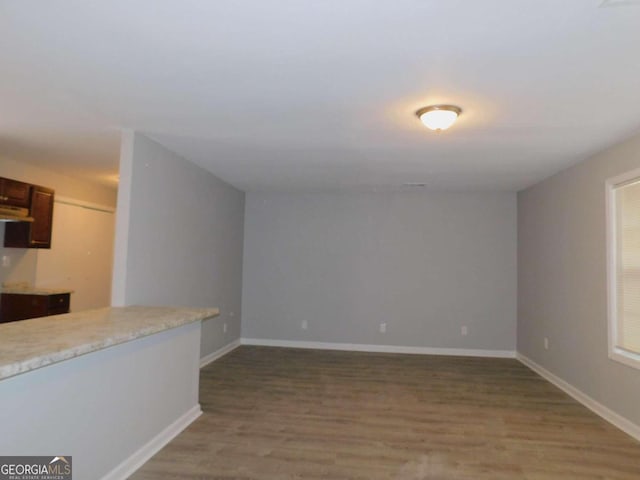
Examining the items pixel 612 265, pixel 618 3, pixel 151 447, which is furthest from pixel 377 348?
pixel 618 3

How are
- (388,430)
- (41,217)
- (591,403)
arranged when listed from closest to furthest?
(388,430)
(591,403)
(41,217)

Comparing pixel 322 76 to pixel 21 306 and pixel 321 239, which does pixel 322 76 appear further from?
pixel 21 306

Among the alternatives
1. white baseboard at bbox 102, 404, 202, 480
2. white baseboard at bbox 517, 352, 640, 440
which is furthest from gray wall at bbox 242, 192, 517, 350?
→ white baseboard at bbox 102, 404, 202, 480

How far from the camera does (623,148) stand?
3.37 m

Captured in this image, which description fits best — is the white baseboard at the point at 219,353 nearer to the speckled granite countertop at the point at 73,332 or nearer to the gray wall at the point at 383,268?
the gray wall at the point at 383,268

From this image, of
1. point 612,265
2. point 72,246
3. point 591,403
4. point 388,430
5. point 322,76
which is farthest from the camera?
point 72,246

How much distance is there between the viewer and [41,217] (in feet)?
15.3

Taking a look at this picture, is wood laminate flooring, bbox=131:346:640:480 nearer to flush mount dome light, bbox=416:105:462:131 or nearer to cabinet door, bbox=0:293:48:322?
cabinet door, bbox=0:293:48:322

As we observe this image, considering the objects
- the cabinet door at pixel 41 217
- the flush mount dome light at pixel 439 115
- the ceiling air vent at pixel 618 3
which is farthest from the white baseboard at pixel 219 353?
the ceiling air vent at pixel 618 3

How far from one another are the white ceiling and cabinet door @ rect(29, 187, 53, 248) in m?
0.73

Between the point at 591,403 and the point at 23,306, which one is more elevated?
the point at 23,306

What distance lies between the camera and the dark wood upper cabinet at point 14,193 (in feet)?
13.4

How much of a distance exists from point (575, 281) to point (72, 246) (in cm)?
604

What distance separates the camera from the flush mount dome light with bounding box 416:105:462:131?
2709mm
